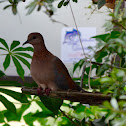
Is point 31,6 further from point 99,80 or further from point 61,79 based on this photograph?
point 99,80

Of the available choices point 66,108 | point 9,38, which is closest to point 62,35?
point 9,38

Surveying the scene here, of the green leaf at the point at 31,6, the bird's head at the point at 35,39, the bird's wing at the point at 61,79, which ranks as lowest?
the bird's wing at the point at 61,79

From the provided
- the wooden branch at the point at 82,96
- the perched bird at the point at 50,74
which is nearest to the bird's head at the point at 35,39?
the perched bird at the point at 50,74

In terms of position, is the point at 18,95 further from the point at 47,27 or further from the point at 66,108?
the point at 47,27

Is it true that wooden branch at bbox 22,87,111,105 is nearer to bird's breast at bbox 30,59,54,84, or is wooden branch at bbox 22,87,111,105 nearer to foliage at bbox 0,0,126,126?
foliage at bbox 0,0,126,126

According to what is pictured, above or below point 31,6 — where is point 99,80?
below

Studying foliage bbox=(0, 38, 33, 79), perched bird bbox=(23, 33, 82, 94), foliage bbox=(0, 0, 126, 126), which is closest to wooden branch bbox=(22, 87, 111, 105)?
foliage bbox=(0, 0, 126, 126)

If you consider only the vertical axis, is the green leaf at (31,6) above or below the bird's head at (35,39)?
above

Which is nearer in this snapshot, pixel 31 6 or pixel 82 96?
pixel 82 96

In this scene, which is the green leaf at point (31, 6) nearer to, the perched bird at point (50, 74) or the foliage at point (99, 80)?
the foliage at point (99, 80)

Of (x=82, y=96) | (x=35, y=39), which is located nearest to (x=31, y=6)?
(x=35, y=39)

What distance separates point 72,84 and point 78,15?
2.43 ft

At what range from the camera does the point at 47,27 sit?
131 cm

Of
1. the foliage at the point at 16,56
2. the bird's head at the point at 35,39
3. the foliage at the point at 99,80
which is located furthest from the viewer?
the foliage at the point at 16,56
